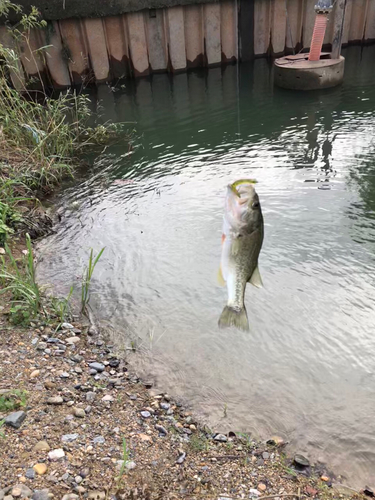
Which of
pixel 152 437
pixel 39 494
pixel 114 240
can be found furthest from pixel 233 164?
pixel 39 494

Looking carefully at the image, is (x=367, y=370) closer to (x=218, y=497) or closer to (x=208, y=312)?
(x=208, y=312)

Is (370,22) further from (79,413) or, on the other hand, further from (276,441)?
(79,413)

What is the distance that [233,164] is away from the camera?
7.90 metres

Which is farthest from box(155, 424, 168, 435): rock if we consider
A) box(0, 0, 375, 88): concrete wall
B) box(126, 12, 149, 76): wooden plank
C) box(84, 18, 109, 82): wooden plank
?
box(126, 12, 149, 76): wooden plank

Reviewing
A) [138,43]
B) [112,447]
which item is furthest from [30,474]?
[138,43]

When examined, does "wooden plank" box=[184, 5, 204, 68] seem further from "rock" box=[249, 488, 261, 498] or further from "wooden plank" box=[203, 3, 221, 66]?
"rock" box=[249, 488, 261, 498]

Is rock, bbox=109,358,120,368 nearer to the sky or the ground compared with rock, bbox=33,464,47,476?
nearer to the ground

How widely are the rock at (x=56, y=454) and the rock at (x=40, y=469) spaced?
7 centimetres

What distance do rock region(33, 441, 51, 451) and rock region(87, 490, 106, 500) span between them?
42 cm

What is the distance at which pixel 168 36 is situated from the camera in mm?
12570

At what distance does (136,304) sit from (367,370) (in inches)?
97.8

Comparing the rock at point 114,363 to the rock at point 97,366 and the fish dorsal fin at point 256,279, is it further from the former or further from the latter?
the fish dorsal fin at point 256,279

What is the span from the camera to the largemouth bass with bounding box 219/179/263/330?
2256mm

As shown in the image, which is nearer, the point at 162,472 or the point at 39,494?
the point at 39,494
